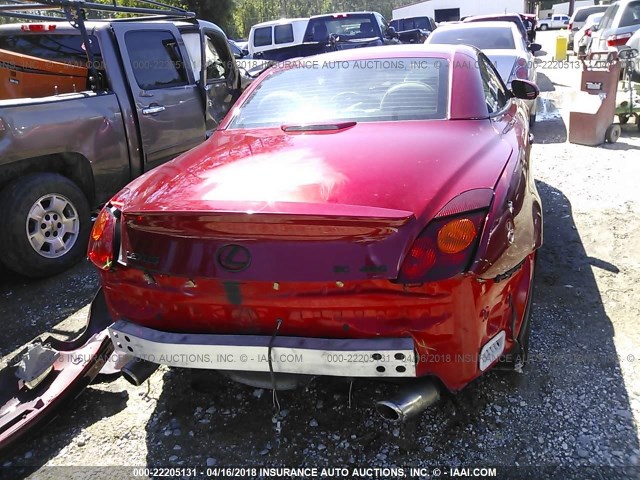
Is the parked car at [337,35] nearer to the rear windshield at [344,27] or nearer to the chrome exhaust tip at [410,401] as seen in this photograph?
the rear windshield at [344,27]

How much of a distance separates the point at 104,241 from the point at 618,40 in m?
12.4

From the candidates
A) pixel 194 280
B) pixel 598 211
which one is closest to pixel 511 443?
pixel 194 280

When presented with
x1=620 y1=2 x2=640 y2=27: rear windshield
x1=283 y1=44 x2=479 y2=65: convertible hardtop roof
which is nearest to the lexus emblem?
x1=283 y1=44 x2=479 y2=65: convertible hardtop roof

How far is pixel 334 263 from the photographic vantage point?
6.78ft

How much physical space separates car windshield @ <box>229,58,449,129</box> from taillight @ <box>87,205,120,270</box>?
3.79 ft

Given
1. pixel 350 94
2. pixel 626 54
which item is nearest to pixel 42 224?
pixel 350 94

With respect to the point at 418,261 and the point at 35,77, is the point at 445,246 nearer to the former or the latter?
the point at 418,261

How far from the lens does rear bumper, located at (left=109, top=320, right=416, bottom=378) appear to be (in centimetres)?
206

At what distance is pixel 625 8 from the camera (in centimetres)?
1218

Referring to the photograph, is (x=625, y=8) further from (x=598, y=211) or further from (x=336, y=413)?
(x=336, y=413)

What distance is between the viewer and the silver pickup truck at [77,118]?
13.6 feet

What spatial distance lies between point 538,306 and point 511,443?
4.29 feet

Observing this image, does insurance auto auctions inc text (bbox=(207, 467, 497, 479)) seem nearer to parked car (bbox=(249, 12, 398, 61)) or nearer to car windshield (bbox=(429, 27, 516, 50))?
car windshield (bbox=(429, 27, 516, 50))

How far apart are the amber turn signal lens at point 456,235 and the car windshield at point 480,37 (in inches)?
317
